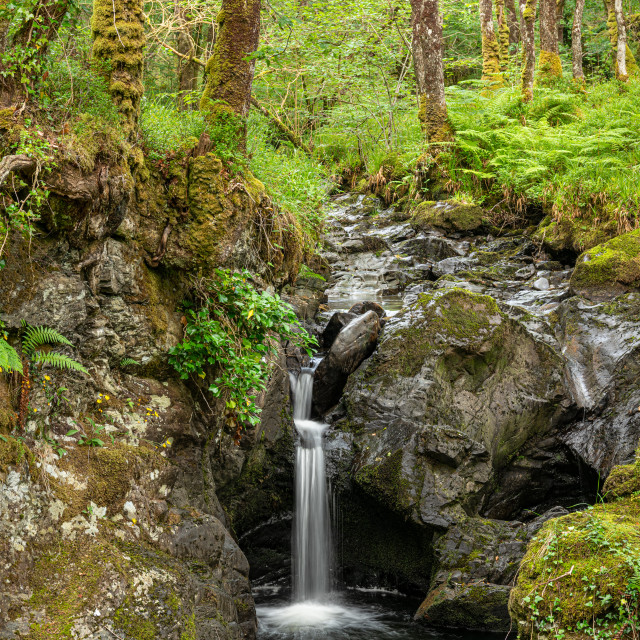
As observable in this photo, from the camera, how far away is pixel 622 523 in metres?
4.30

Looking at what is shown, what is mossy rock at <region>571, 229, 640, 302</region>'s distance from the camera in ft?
28.4

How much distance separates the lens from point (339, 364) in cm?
795

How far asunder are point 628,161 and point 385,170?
6.38 meters

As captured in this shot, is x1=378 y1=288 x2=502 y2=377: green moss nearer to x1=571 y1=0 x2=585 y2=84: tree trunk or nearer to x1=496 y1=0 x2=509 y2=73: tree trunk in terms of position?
x1=571 y1=0 x2=585 y2=84: tree trunk

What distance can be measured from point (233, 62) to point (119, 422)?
4405mm

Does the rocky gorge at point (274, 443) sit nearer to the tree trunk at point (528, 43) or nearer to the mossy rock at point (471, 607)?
the mossy rock at point (471, 607)

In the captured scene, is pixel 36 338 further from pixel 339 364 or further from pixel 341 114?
pixel 341 114

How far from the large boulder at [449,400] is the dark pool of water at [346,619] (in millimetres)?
1147

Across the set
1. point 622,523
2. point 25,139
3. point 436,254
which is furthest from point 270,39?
point 622,523

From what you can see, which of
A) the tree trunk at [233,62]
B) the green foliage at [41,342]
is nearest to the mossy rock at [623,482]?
the green foliage at [41,342]

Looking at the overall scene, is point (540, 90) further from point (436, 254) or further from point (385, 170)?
point (436, 254)

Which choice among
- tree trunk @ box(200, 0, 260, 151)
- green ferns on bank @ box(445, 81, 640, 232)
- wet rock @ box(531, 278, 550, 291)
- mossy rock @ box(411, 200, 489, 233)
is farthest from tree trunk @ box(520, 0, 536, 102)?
tree trunk @ box(200, 0, 260, 151)

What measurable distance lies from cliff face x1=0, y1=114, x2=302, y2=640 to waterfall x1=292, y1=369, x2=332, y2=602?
1.40 meters

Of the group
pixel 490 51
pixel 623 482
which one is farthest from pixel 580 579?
pixel 490 51
